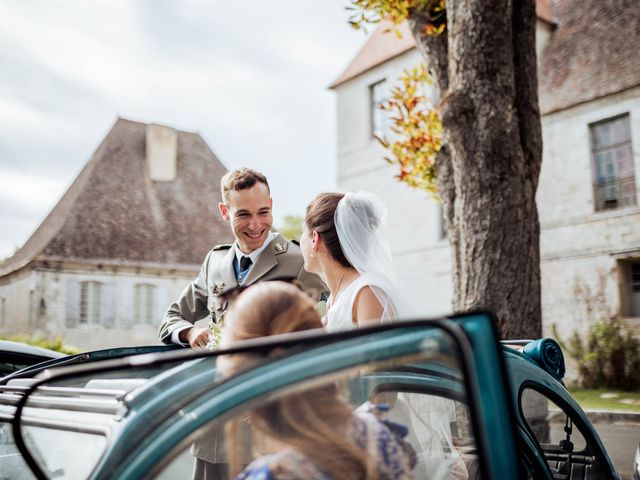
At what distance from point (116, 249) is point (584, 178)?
1761cm

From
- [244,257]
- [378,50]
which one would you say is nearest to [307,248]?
[244,257]

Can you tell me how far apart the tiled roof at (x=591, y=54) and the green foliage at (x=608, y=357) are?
19.2ft

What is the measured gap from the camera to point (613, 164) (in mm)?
15594

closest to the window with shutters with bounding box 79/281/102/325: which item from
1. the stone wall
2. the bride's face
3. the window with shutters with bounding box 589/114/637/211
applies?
the stone wall

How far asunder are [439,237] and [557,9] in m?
7.74

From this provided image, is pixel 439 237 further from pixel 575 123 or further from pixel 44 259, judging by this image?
pixel 44 259

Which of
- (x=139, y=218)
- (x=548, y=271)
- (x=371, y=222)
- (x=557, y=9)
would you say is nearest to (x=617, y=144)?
(x=548, y=271)

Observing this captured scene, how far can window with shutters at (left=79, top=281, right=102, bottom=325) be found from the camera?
2433 cm

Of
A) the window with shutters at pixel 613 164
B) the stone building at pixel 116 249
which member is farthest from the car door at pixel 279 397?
the stone building at pixel 116 249

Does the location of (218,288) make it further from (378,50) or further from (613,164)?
(378,50)

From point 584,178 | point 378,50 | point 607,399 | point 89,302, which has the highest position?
point 378,50

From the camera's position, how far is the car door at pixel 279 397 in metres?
1.15

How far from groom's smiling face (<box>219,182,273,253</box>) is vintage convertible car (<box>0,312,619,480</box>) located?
5.32 ft

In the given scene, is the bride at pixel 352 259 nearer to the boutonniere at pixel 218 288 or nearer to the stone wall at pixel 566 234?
the boutonniere at pixel 218 288
